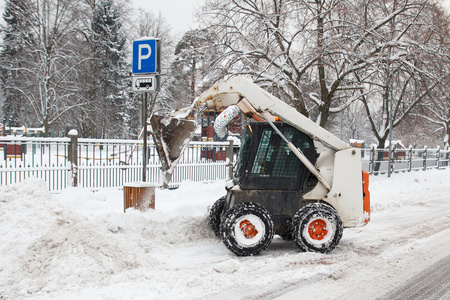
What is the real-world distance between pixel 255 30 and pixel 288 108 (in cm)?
1070

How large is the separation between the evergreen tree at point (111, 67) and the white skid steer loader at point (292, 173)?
29.2 meters

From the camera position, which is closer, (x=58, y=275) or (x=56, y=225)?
(x=58, y=275)

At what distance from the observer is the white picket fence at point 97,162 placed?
9.20 metres

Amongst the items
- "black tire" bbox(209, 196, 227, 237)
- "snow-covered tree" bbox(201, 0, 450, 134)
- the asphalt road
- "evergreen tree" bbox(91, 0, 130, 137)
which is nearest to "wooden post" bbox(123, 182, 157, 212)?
"black tire" bbox(209, 196, 227, 237)

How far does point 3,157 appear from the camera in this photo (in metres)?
8.77

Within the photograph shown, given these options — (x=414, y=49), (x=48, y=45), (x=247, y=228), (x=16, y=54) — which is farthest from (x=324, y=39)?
(x=16, y=54)

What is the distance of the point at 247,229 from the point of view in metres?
5.49

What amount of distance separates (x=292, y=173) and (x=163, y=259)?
223 centimetres

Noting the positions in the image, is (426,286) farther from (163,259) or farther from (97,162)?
(97,162)

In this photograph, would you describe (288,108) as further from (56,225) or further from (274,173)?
(56,225)

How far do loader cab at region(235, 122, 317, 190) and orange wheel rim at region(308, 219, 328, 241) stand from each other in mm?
568

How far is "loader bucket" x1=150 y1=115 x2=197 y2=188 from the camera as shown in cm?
618

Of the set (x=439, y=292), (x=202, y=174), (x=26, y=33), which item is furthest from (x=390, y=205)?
(x=26, y=33)

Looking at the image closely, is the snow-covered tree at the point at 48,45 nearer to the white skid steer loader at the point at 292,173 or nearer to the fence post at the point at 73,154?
the fence post at the point at 73,154
